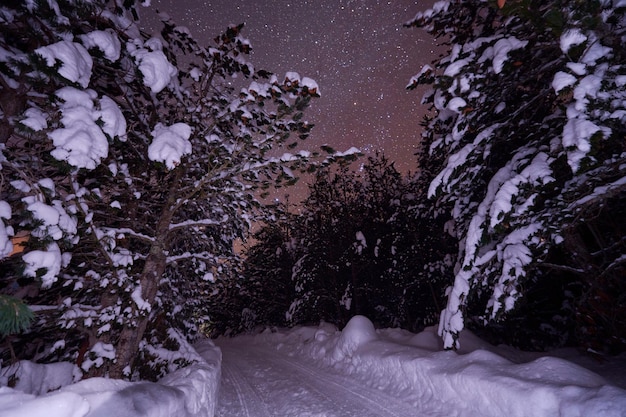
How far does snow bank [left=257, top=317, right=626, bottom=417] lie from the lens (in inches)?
143

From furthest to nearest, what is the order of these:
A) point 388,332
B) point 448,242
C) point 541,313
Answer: point 448,242 → point 388,332 → point 541,313

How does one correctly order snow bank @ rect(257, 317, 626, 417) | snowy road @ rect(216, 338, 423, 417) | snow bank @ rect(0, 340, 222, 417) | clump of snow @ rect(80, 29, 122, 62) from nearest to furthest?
snow bank @ rect(0, 340, 222, 417) < clump of snow @ rect(80, 29, 122, 62) < snow bank @ rect(257, 317, 626, 417) < snowy road @ rect(216, 338, 423, 417)

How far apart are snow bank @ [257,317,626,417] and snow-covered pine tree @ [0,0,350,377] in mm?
4658

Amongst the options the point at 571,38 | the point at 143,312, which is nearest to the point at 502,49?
the point at 571,38

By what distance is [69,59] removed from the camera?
2.71 meters

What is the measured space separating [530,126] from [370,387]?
21.9 feet

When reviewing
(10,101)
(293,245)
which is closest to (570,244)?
(10,101)

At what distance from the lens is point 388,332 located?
10750 millimetres

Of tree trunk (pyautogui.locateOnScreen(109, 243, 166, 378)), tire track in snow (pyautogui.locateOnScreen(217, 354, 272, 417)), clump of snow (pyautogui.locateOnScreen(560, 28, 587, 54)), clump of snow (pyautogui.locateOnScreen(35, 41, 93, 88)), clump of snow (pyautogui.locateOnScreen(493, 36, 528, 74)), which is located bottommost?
tire track in snow (pyautogui.locateOnScreen(217, 354, 272, 417))

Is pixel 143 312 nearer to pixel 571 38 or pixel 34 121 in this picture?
pixel 34 121

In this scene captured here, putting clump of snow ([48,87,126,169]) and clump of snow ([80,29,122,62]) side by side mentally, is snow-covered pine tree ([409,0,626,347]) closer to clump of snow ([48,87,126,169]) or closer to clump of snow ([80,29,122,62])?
clump of snow ([80,29,122,62])

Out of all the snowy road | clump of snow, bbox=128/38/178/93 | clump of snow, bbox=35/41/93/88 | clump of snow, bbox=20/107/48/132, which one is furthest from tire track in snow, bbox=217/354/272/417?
clump of snow, bbox=35/41/93/88

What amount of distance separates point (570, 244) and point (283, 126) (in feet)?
18.7

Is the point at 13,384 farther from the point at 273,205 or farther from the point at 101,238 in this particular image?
the point at 273,205
